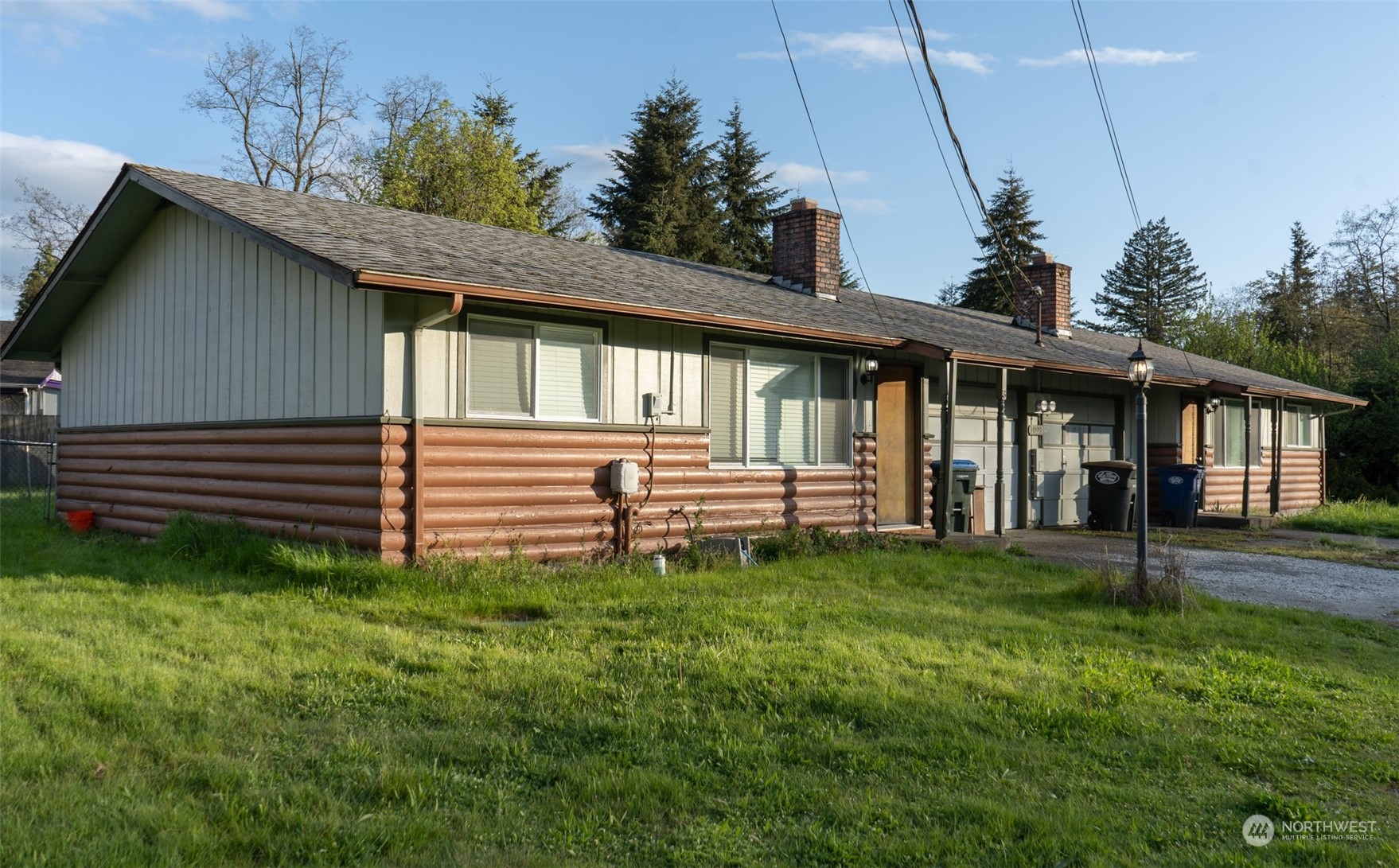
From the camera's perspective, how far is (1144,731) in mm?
5355

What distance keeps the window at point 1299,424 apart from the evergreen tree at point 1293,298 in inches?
884

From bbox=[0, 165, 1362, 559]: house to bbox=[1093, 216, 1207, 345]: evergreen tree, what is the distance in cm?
4369

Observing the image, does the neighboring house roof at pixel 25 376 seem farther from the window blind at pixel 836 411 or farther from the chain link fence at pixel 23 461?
the window blind at pixel 836 411

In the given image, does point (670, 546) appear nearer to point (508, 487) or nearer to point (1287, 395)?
Result: point (508, 487)

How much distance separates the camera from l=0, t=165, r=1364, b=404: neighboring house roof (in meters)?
9.19

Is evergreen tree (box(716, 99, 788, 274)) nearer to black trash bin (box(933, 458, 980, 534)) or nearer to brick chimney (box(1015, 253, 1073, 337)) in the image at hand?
brick chimney (box(1015, 253, 1073, 337))

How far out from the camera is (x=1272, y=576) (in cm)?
1180

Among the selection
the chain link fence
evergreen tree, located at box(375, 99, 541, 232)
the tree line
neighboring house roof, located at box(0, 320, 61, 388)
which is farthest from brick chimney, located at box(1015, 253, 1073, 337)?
neighboring house roof, located at box(0, 320, 61, 388)

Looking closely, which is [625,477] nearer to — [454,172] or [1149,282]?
[454,172]

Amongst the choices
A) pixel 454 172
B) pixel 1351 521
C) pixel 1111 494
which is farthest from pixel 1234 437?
pixel 454 172

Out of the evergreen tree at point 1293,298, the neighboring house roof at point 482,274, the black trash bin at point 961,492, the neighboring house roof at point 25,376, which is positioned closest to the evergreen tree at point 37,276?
the neighboring house roof at point 25,376

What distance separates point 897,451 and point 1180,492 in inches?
274

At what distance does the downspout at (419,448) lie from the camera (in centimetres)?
906

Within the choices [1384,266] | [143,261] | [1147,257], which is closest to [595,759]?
[143,261]
